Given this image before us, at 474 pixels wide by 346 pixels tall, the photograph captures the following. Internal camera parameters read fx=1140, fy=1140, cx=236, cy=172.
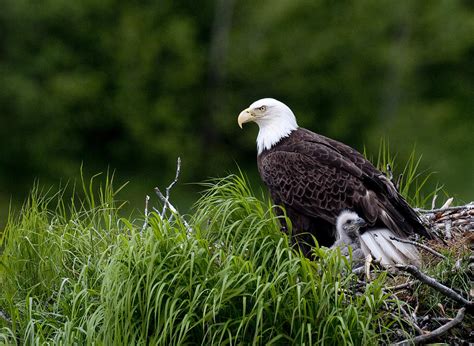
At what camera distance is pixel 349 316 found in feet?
19.9

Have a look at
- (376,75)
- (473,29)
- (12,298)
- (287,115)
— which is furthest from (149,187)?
(12,298)

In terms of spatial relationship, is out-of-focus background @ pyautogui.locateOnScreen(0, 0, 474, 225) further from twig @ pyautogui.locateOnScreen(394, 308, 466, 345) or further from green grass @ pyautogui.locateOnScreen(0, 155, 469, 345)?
twig @ pyautogui.locateOnScreen(394, 308, 466, 345)

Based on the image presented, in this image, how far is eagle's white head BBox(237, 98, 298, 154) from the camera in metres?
8.51

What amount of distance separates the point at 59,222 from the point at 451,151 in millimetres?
19078

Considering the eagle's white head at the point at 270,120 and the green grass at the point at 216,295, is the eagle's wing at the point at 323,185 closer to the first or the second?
the eagle's white head at the point at 270,120

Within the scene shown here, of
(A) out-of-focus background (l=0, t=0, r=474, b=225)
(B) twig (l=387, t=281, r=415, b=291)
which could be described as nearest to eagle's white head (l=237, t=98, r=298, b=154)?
(B) twig (l=387, t=281, r=415, b=291)

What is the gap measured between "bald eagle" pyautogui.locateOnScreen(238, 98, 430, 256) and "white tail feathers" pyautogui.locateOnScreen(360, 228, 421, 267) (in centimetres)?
8

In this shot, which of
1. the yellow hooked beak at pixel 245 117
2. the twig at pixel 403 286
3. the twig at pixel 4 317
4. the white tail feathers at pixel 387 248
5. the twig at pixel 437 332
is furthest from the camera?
the yellow hooked beak at pixel 245 117

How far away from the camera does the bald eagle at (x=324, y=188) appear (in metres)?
7.72

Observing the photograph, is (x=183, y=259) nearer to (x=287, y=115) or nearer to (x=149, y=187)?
(x=287, y=115)

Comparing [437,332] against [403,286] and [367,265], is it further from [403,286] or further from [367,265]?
[367,265]

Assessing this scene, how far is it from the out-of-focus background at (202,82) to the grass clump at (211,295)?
54.0 ft

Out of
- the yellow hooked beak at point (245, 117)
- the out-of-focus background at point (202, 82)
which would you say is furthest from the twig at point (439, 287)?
the out-of-focus background at point (202, 82)

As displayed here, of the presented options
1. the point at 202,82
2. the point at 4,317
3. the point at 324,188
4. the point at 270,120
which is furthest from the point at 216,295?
the point at 202,82
